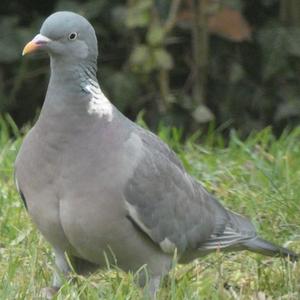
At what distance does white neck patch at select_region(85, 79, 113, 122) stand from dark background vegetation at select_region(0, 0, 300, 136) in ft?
7.86

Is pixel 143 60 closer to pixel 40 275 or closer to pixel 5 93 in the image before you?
pixel 5 93

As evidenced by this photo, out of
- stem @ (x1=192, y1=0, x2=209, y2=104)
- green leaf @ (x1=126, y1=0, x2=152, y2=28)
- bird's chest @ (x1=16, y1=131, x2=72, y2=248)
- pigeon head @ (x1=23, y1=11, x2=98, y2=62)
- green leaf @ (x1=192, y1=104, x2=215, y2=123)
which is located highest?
pigeon head @ (x1=23, y1=11, x2=98, y2=62)

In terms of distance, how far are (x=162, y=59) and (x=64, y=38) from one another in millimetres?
2569

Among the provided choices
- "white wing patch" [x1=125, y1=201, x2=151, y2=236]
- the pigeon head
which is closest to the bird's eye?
the pigeon head

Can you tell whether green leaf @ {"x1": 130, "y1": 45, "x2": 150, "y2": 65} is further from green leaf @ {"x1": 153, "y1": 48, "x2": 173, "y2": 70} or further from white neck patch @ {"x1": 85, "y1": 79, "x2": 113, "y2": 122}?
white neck patch @ {"x1": 85, "y1": 79, "x2": 113, "y2": 122}

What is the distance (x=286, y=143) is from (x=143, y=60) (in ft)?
3.90

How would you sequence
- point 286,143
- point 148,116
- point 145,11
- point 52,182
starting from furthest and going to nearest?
1. point 148,116
2. point 145,11
3. point 286,143
4. point 52,182

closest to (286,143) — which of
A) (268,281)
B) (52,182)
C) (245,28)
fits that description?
(245,28)

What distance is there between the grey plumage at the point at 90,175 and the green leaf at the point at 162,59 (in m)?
2.35

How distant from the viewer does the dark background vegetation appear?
707 cm

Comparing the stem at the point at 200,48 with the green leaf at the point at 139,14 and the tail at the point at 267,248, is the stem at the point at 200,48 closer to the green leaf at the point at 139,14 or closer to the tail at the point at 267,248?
the green leaf at the point at 139,14

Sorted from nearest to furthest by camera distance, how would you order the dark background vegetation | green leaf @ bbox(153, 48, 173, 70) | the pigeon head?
the pigeon head, green leaf @ bbox(153, 48, 173, 70), the dark background vegetation

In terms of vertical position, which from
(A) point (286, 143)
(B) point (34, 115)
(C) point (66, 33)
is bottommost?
(B) point (34, 115)

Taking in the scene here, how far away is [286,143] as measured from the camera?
617 cm
